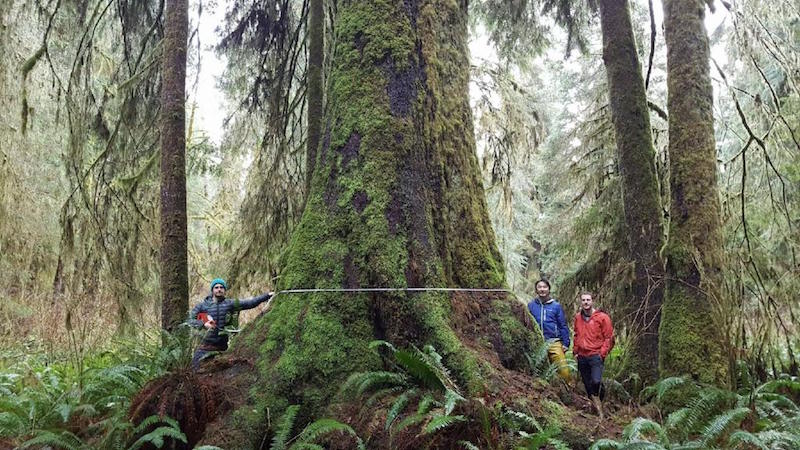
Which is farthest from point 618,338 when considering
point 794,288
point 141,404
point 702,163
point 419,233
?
point 141,404

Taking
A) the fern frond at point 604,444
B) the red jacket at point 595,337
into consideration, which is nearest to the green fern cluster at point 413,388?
the fern frond at point 604,444

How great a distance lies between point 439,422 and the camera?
312 centimetres

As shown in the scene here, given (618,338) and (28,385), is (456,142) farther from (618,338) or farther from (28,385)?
(28,385)

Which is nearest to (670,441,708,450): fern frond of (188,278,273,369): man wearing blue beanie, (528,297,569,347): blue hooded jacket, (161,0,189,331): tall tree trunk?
(528,297,569,347): blue hooded jacket

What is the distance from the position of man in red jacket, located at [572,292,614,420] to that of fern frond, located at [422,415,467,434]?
10.7ft

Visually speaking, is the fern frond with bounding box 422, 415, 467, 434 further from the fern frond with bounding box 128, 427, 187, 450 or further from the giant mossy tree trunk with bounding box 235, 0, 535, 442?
the fern frond with bounding box 128, 427, 187, 450

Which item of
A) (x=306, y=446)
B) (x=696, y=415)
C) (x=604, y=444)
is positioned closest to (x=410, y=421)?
(x=306, y=446)

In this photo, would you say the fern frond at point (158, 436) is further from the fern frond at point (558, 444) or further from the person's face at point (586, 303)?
the person's face at point (586, 303)

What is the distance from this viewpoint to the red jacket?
239 inches

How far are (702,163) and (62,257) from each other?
6.67 meters

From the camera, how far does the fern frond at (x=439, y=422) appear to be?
3083mm

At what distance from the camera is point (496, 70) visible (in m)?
10.3

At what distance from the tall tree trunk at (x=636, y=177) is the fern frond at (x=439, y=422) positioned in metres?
3.63

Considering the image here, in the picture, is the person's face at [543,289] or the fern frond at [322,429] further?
the person's face at [543,289]
